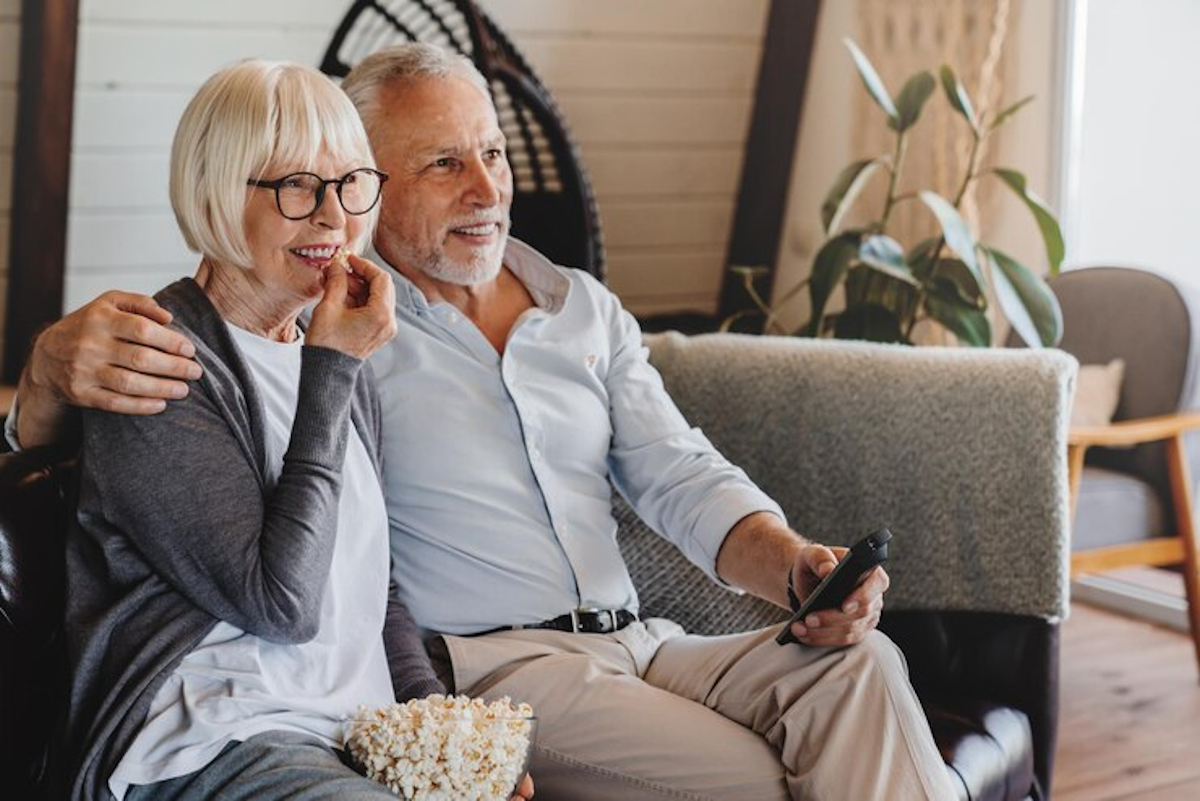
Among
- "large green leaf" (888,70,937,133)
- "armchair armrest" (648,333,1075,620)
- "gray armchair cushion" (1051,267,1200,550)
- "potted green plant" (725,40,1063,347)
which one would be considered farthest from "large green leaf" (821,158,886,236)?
"armchair armrest" (648,333,1075,620)

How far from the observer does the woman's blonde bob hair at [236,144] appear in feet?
5.00

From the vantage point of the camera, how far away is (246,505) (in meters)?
1.44

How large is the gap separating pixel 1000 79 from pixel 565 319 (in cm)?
189

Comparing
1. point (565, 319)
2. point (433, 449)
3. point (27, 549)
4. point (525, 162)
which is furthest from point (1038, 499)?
point (525, 162)

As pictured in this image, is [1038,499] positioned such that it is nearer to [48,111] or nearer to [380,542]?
[380,542]

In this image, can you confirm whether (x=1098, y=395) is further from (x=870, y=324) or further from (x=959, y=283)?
(x=870, y=324)

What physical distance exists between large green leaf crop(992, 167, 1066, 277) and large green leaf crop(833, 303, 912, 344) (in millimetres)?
326

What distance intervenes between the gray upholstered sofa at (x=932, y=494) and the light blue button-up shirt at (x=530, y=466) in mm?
171

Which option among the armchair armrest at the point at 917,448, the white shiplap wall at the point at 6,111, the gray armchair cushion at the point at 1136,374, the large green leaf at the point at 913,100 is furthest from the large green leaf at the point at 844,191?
the white shiplap wall at the point at 6,111

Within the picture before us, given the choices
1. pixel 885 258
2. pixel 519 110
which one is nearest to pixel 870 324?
pixel 885 258

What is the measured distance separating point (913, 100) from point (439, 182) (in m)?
1.46

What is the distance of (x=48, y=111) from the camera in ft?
9.52

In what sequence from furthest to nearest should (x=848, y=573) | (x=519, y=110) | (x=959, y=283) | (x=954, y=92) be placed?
1. (x=519, y=110)
2. (x=959, y=283)
3. (x=954, y=92)
4. (x=848, y=573)

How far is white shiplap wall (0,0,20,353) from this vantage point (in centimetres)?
285
